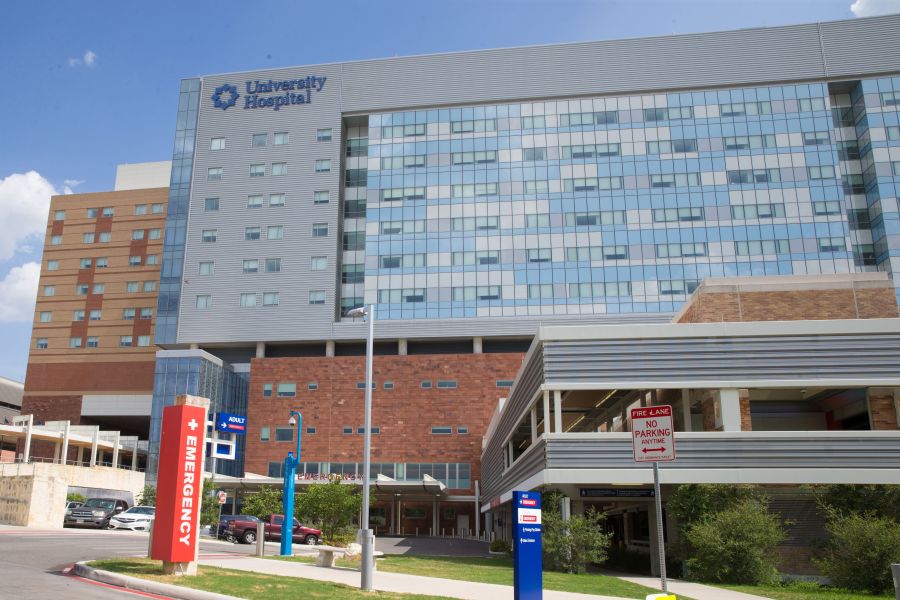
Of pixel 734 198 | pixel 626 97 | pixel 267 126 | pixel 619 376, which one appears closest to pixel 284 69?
pixel 267 126

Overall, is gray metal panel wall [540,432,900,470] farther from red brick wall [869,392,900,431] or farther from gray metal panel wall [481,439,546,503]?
gray metal panel wall [481,439,546,503]

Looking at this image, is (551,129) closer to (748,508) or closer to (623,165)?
(623,165)

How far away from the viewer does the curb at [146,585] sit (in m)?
14.7

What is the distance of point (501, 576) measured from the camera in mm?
24078

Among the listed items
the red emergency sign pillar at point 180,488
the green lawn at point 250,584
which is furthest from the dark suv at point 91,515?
the red emergency sign pillar at point 180,488

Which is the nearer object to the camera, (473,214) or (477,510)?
(477,510)

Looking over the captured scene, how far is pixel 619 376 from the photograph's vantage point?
2836cm

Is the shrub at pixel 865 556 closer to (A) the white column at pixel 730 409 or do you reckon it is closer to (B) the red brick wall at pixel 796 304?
(A) the white column at pixel 730 409

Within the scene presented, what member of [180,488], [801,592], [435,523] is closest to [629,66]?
[435,523]

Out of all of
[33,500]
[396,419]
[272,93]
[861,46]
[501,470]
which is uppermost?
[861,46]

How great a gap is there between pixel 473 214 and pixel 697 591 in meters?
57.4

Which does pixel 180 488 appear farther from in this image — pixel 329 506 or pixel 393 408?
pixel 393 408

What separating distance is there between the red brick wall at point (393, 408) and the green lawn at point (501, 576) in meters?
39.9

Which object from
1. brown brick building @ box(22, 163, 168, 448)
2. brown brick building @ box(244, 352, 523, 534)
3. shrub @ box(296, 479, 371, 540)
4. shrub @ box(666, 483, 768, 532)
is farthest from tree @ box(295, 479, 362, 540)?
brown brick building @ box(22, 163, 168, 448)
